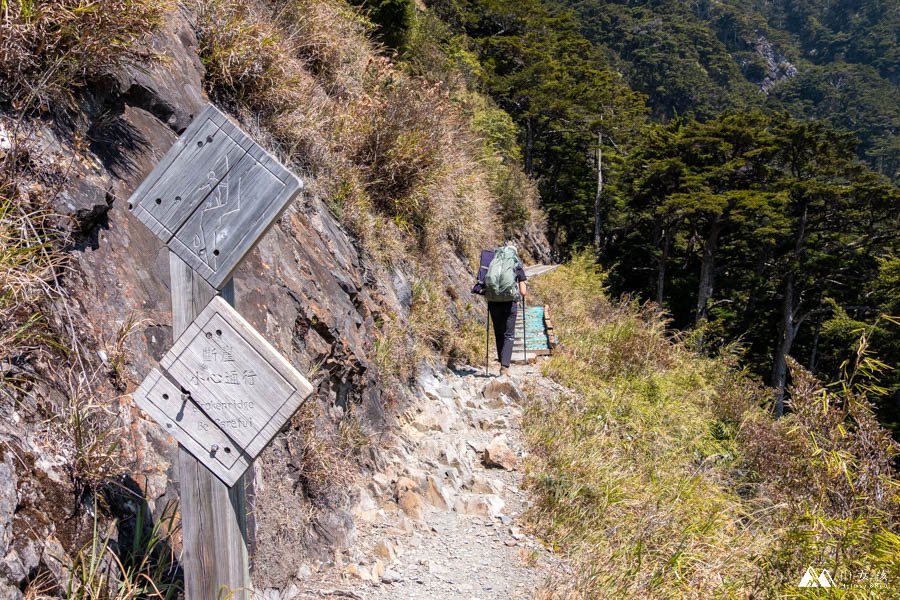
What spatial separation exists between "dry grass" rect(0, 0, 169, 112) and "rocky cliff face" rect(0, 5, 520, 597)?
0.45 feet

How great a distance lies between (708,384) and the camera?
28.8 feet

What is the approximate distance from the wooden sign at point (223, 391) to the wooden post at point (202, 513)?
11 centimetres

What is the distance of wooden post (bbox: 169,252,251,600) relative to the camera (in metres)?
1.82

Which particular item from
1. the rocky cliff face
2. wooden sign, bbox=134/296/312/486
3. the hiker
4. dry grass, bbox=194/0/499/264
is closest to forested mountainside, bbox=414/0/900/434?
dry grass, bbox=194/0/499/264

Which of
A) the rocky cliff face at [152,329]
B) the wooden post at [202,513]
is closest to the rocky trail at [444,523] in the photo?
the rocky cliff face at [152,329]

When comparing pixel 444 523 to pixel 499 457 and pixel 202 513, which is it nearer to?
pixel 499 457

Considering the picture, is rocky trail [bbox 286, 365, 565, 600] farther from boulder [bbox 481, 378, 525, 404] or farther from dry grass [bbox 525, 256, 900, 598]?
boulder [bbox 481, 378, 525, 404]

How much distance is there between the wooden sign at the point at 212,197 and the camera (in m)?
1.77

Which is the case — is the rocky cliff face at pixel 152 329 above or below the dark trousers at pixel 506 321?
below

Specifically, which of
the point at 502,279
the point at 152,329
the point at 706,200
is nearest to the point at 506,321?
the point at 502,279

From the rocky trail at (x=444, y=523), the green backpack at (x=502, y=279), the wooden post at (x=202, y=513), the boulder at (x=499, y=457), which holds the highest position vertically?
the green backpack at (x=502, y=279)

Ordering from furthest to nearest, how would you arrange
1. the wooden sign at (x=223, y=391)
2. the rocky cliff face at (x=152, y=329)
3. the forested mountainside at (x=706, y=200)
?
1. the forested mountainside at (x=706, y=200)
2. the rocky cliff face at (x=152, y=329)
3. the wooden sign at (x=223, y=391)

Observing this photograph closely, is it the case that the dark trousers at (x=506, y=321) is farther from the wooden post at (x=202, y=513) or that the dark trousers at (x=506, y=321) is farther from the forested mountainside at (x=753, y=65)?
the forested mountainside at (x=753, y=65)

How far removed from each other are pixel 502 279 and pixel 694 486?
10.3ft
